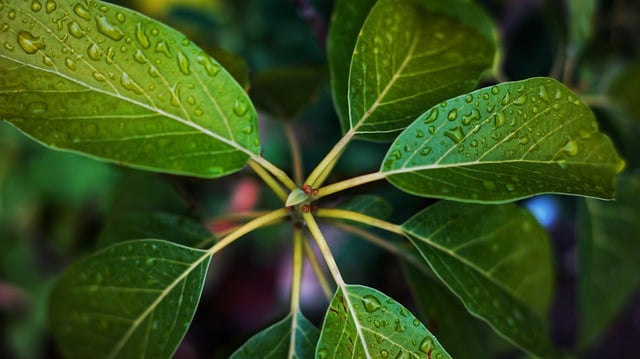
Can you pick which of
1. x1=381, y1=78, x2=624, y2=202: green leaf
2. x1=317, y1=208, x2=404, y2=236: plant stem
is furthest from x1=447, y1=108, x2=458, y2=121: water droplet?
x1=317, y1=208, x2=404, y2=236: plant stem

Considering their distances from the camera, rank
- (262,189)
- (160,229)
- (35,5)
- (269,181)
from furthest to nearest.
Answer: (262,189) → (160,229) → (269,181) → (35,5)

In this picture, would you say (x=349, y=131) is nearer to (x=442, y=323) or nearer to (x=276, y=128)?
(x=442, y=323)

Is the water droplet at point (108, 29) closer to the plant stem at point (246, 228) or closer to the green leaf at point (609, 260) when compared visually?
the plant stem at point (246, 228)

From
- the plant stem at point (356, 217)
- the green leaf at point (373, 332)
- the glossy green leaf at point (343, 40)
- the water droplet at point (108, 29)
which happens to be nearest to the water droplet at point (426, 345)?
the green leaf at point (373, 332)

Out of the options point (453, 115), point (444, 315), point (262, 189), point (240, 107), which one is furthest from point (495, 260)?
point (262, 189)

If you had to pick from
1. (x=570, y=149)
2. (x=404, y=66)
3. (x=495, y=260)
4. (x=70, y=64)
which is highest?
(x=70, y=64)

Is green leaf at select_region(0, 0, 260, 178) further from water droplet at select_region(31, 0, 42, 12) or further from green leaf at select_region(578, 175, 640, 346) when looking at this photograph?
green leaf at select_region(578, 175, 640, 346)

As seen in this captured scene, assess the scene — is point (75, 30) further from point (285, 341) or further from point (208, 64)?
point (285, 341)
